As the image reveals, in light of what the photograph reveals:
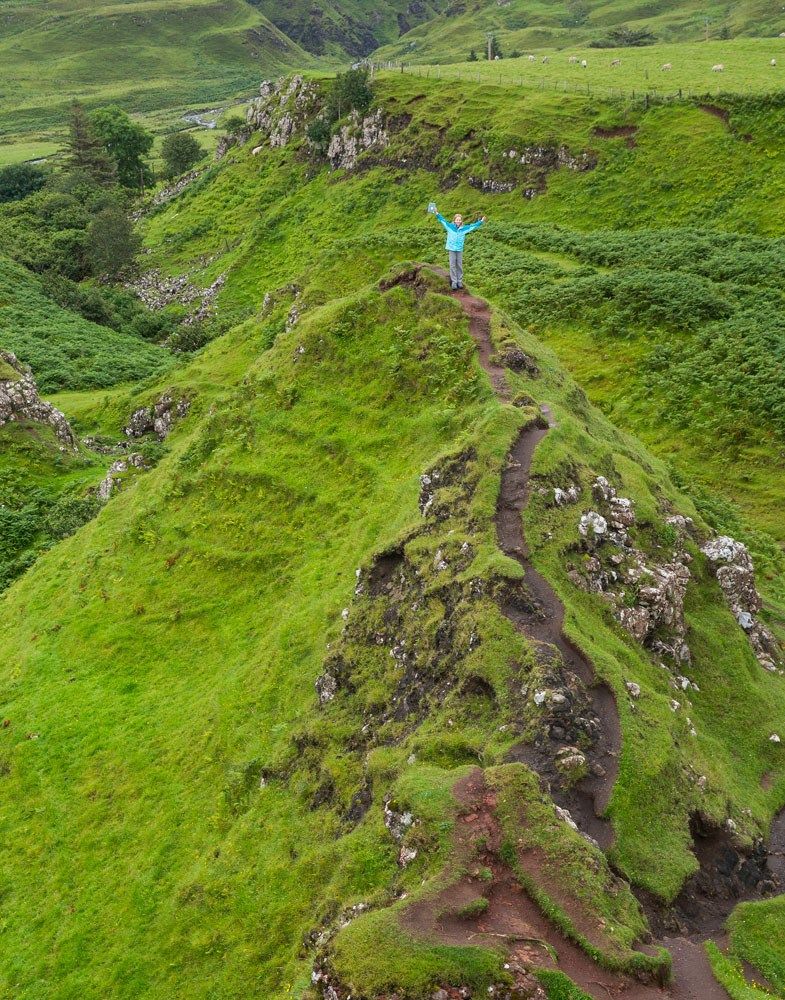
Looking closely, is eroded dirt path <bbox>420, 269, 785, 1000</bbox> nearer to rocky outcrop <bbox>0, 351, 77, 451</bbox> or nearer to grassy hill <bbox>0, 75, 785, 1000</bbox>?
grassy hill <bbox>0, 75, 785, 1000</bbox>

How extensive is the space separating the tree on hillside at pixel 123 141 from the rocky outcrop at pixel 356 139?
42.8 meters

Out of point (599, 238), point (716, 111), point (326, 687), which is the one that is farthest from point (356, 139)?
point (326, 687)

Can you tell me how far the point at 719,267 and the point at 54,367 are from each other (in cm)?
5017

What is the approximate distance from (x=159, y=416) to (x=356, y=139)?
186 ft

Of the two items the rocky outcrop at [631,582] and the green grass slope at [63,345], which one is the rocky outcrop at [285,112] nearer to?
the green grass slope at [63,345]

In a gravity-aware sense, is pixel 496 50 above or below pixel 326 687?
above

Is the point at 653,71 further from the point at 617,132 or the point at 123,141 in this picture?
the point at 123,141

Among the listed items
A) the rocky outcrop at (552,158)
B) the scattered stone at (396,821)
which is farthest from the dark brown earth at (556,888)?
the rocky outcrop at (552,158)

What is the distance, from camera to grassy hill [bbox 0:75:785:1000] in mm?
13945

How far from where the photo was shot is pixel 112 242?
85.3 meters

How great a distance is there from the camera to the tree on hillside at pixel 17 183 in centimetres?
12506

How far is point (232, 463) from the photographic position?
99.3ft

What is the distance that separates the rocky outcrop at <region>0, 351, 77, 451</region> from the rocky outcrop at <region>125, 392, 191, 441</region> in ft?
12.5

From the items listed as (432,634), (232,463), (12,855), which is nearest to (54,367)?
(232,463)
